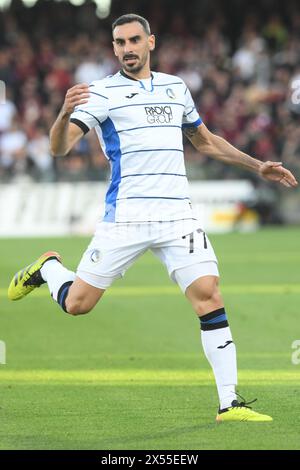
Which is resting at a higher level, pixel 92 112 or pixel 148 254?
pixel 148 254

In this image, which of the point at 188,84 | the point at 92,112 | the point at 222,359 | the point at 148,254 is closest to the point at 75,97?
the point at 92,112

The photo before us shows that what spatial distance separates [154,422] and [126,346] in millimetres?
3752

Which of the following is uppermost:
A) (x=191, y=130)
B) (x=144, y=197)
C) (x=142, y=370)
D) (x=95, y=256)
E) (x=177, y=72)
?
(x=177, y=72)

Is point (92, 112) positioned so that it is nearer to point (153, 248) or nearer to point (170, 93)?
point (170, 93)

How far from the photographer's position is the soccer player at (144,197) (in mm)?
7945

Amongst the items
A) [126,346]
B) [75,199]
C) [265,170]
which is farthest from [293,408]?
[75,199]

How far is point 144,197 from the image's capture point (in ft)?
26.5

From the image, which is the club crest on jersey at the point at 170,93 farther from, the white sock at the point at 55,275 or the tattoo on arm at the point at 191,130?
the white sock at the point at 55,275

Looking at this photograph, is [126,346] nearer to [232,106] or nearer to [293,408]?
[293,408]

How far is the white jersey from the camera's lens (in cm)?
803

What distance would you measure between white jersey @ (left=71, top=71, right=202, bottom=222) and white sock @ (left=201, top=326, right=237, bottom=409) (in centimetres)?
79

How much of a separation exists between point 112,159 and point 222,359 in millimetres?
1464
